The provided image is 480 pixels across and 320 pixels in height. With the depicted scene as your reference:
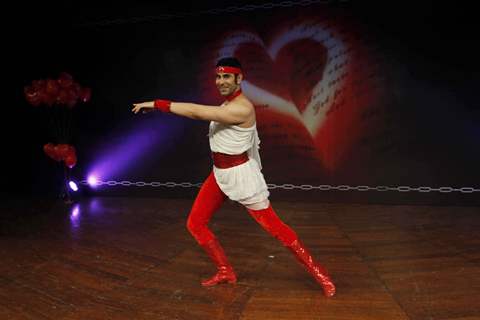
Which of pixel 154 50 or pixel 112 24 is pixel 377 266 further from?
pixel 112 24

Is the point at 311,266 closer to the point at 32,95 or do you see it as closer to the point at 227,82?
the point at 227,82

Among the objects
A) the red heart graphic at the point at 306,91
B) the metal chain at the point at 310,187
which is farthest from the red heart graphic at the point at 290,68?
the metal chain at the point at 310,187

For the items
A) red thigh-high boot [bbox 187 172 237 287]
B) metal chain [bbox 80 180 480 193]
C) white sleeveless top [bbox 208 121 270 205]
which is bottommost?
metal chain [bbox 80 180 480 193]

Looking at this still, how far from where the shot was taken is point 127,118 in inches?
216

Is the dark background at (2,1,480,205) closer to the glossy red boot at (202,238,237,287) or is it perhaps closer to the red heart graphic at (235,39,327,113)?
the red heart graphic at (235,39,327,113)

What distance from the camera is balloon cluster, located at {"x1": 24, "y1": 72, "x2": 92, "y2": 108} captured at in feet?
A: 16.1

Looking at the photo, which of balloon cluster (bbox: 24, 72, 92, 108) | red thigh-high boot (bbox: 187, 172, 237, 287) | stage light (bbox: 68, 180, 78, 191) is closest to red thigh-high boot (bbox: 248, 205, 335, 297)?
red thigh-high boot (bbox: 187, 172, 237, 287)

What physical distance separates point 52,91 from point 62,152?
0.71 metres

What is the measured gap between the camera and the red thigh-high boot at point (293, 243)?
2439 mm

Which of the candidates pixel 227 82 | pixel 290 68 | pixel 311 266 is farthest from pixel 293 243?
pixel 290 68

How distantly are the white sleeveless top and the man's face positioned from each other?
188mm

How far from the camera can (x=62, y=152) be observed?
5129 millimetres

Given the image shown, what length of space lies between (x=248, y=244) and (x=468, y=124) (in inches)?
107

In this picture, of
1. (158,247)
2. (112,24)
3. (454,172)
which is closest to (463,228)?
(454,172)
